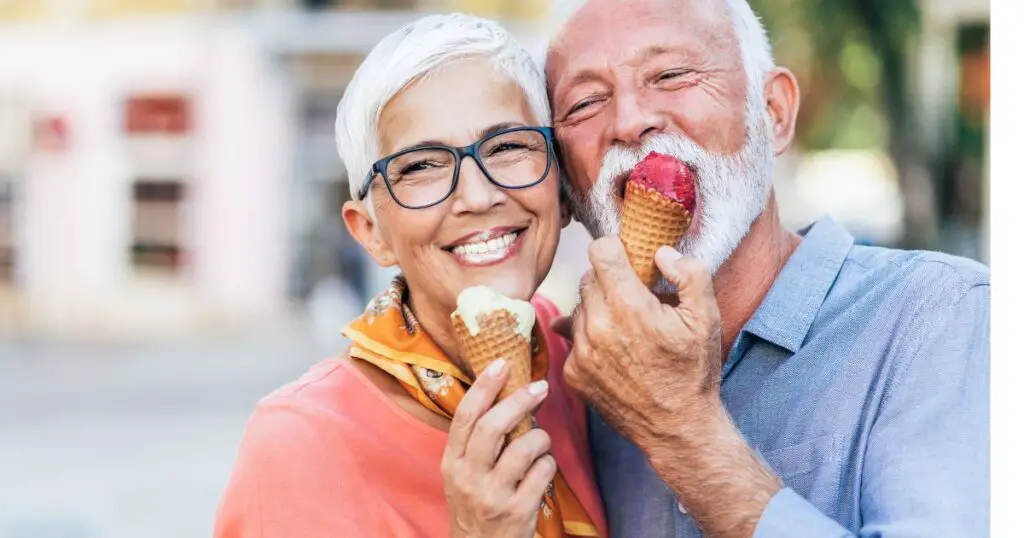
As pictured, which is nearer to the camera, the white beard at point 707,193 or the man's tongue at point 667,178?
the man's tongue at point 667,178

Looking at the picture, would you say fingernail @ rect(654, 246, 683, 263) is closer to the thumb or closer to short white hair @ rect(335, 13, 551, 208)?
the thumb

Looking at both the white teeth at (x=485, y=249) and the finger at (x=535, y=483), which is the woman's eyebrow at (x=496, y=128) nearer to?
the white teeth at (x=485, y=249)

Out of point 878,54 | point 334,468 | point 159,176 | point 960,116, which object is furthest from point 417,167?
point 159,176

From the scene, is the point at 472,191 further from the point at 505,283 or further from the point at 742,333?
the point at 742,333

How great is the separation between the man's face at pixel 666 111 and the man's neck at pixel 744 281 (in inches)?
3.0

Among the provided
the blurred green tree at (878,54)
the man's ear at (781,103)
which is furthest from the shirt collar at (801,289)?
the blurred green tree at (878,54)

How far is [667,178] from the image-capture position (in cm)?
219

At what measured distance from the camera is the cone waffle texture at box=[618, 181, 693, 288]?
212 centimetres

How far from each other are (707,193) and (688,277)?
513 mm

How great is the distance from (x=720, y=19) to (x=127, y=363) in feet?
52.6

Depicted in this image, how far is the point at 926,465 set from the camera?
1907 mm

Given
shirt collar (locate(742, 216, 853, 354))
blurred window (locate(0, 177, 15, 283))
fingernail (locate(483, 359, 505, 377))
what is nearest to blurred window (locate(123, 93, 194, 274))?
blurred window (locate(0, 177, 15, 283))

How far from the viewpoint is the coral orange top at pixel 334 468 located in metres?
2.07

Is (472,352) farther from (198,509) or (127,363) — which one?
(127,363)
